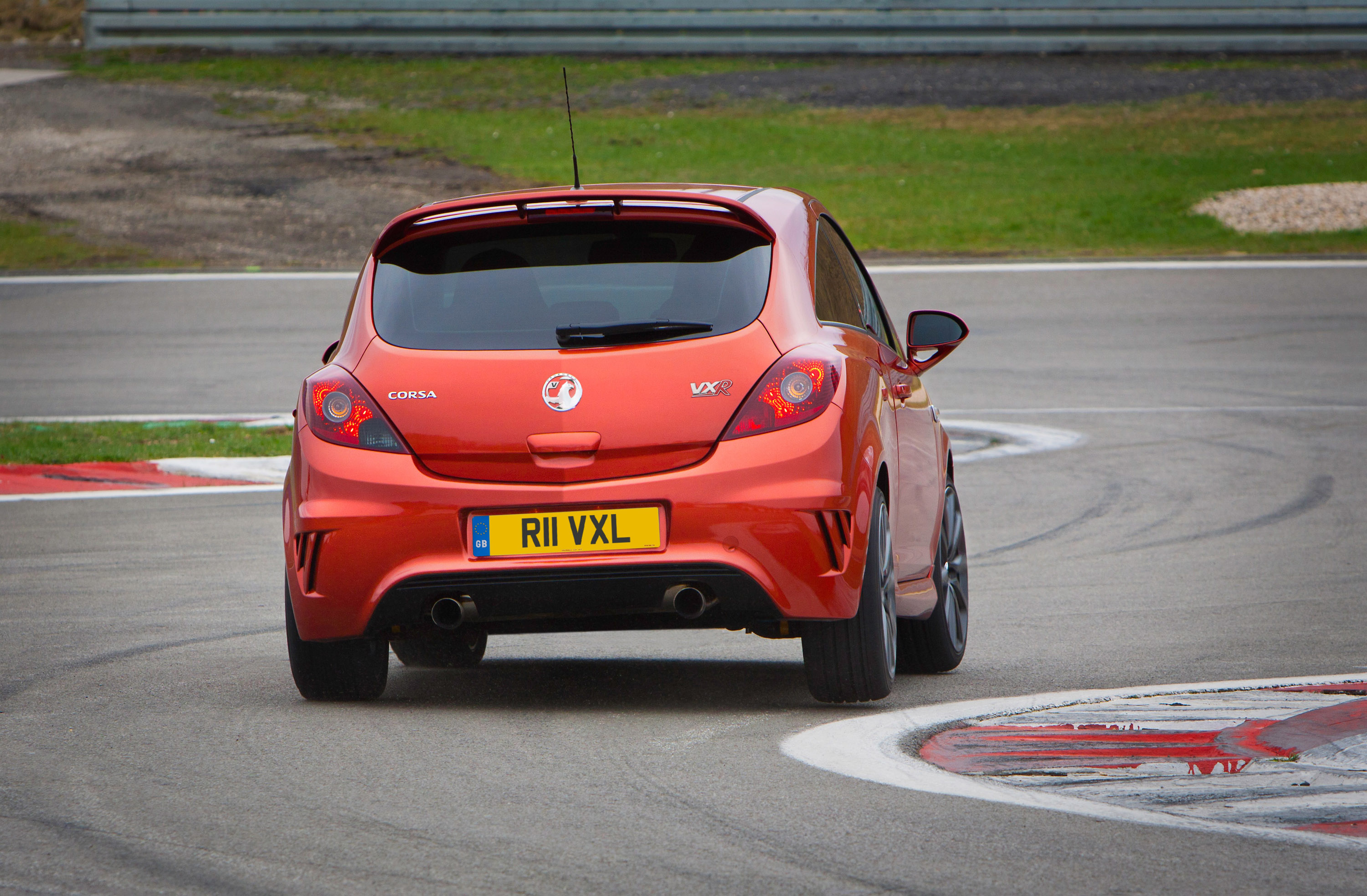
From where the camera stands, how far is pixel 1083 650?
6934 mm

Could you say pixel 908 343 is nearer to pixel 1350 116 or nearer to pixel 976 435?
pixel 976 435

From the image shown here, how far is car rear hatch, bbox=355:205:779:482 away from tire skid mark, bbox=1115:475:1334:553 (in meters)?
4.31

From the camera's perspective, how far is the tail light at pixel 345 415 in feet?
18.5

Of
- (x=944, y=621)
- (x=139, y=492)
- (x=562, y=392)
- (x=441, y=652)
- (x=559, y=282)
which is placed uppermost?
(x=559, y=282)

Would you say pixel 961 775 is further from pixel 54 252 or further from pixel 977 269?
pixel 54 252

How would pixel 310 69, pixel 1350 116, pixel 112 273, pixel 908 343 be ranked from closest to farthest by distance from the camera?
1. pixel 908 343
2. pixel 112 273
3. pixel 1350 116
4. pixel 310 69

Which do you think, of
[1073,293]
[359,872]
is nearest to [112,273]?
[1073,293]

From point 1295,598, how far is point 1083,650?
1.52 meters

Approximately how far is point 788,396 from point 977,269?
18055 mm

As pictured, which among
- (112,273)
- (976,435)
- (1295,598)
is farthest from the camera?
(112,273)

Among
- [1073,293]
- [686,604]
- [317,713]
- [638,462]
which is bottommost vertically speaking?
[1073,293]

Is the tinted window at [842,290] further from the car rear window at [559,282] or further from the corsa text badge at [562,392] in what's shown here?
the corsa text badge at [562,392]

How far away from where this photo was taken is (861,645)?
576 cm

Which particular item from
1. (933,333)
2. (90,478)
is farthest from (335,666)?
(90,478)
